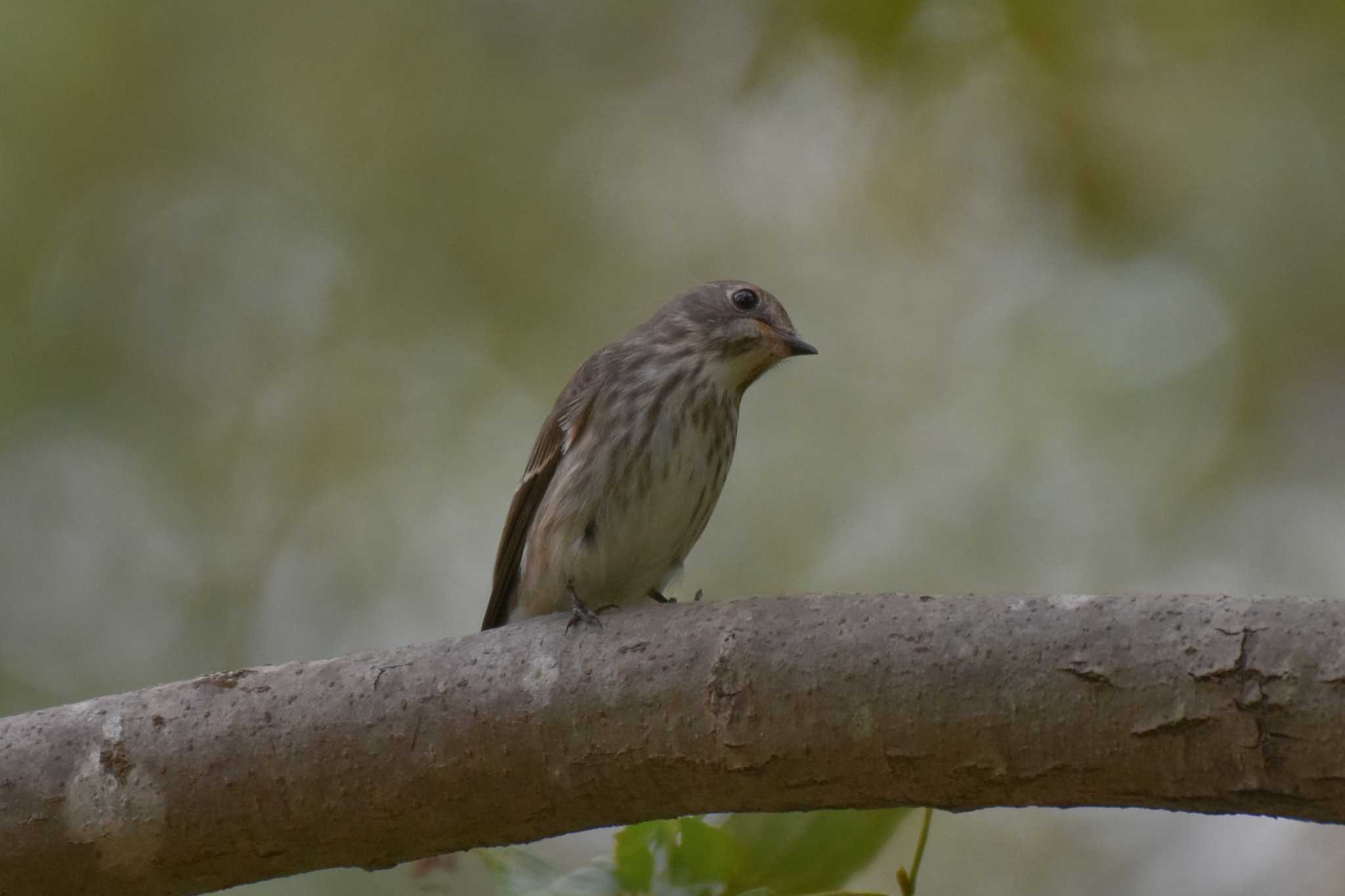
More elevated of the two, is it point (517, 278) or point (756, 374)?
point (517, 278)

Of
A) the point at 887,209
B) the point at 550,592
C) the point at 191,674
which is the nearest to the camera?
the point at 550,592

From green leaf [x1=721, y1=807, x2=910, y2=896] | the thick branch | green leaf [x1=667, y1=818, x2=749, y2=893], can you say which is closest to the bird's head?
the thick branch

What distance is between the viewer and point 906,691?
2.32 metres

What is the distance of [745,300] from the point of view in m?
4.43

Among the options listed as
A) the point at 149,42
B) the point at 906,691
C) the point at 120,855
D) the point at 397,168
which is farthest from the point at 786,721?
the point at 149,42

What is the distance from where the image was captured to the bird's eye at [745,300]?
4.41m

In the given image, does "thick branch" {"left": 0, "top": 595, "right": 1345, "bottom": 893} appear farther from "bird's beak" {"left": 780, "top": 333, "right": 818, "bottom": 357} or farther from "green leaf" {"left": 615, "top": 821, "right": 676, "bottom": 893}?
"bird's beak" {"left": 780, "top": 333, "right": 818, "bottom": 357}

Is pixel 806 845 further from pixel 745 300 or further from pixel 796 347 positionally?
pixel 745 300

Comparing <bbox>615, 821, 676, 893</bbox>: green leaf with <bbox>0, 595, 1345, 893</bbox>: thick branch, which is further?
<bbox>615, 821, 676, 893</bbox>: green leaf

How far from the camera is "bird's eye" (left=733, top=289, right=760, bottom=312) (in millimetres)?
4406

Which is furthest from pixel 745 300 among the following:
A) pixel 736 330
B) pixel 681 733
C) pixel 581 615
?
pixel 681 733

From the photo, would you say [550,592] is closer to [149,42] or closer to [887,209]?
[887,209]

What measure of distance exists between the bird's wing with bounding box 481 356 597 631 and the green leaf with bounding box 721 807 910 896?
5.78ft

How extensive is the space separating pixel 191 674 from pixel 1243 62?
4.41 m
